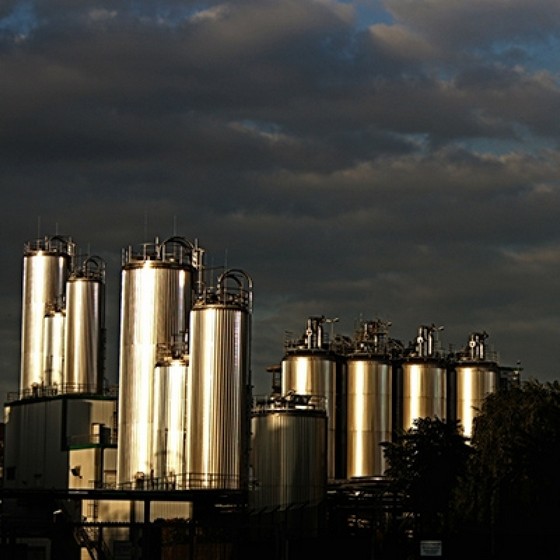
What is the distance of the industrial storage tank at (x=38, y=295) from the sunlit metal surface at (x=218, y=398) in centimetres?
2138

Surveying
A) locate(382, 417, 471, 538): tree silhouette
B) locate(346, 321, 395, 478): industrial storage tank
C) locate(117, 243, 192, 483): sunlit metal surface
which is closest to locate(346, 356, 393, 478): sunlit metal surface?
locate(346, 321, 395, 478): industrial storage tank

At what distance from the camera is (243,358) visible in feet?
226

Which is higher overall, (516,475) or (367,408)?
(367,408)

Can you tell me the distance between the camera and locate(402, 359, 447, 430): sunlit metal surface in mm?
85688

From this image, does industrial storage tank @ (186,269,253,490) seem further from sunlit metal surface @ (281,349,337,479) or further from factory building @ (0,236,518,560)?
sunlit metal surface @ (281,349,337,479)

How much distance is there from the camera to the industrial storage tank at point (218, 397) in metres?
67.6

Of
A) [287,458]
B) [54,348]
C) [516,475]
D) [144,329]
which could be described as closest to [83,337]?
[54,348]

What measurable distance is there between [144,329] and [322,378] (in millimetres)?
14324

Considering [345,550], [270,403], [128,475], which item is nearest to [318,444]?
[270,403]

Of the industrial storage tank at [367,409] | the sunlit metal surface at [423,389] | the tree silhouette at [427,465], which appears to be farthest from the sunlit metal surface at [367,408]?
the tree silhouette at [427,465]

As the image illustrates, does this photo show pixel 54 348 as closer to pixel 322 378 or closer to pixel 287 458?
pixel 322 378

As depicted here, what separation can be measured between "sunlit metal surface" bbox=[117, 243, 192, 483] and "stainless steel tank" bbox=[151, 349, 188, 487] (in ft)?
3.08

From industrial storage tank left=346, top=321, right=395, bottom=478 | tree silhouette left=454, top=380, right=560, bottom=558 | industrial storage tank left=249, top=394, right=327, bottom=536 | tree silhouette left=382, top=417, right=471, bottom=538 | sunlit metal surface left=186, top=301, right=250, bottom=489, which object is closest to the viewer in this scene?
tree silhouette left=454, top=380, right=560, bottom=558

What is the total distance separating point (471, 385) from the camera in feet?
287
